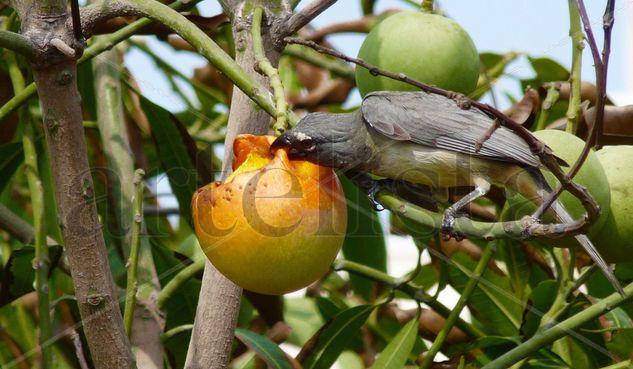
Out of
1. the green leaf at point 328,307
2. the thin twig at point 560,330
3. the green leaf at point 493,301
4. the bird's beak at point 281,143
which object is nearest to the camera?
the bird's beak at point 281,143

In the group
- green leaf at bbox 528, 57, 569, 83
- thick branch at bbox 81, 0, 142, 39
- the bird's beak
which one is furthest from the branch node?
green leaf at bbox 528, 57, 569, 83

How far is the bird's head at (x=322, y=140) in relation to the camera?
1.21 metres

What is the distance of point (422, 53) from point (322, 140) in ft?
0.67

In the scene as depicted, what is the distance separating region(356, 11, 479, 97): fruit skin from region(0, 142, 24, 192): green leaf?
2.50 ft

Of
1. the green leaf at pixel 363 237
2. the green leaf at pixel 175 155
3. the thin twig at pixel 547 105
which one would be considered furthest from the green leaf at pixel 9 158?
the thin twig at pixel 547 105

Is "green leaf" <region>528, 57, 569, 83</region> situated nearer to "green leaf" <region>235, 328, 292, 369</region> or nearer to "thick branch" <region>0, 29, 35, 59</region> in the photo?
"green leaf" <region>235, 328, 292, 369</region>

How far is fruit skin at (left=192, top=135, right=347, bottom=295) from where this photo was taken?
1093 millimetres

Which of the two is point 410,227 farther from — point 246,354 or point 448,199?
point 246,354

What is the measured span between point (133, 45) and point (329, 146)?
3.14 feet

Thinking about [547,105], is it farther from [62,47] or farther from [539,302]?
[62,47]

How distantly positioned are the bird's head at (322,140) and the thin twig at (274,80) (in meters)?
0.05

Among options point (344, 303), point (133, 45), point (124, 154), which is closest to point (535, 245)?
point (344, 303)

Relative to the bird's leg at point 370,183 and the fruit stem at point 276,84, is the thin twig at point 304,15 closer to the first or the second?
the fruit stem at point 276,84

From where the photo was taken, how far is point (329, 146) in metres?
1.38
